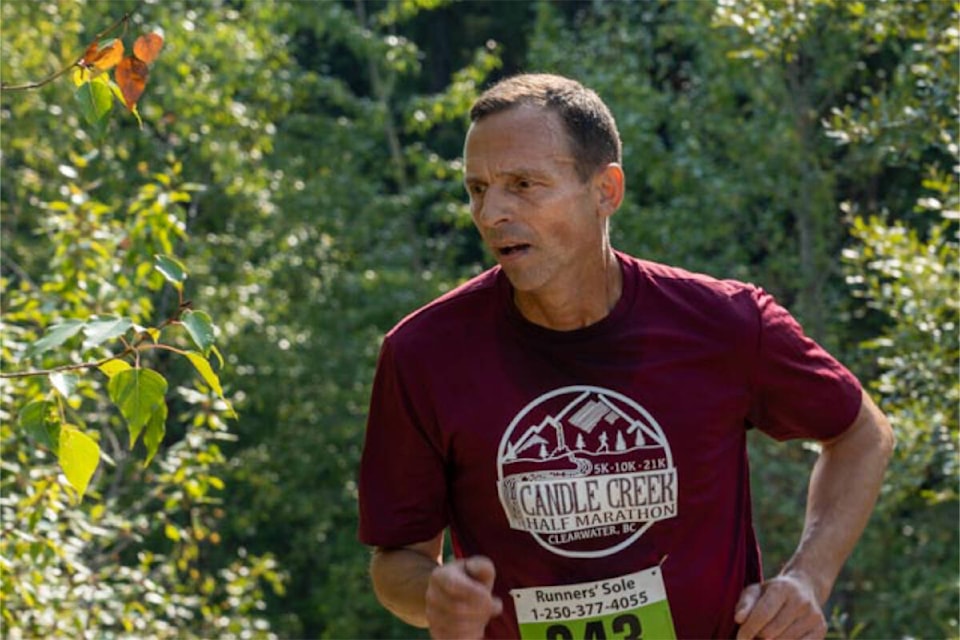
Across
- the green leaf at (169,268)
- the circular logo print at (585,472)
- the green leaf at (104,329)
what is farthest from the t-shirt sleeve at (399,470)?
the green leaf at (104,329)

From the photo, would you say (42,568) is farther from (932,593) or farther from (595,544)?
(932,593)

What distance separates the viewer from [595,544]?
2.83 metres

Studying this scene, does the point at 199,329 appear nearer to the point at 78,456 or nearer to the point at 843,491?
the point at 78,456

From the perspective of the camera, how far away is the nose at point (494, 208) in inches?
111

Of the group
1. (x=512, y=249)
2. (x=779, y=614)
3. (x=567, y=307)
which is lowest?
(x=779, y=614)

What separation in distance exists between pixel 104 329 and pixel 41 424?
227mm

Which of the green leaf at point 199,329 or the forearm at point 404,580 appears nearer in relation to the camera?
the green leaf at point 199,329

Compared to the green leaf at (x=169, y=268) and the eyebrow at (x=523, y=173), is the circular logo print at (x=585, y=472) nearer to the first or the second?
the eyebrow at (x=523, y=173)

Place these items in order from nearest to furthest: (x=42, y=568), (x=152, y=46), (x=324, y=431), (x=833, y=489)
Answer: (x=152, y=46)
(x=833, y=489)
(x=42, y=568)
(x=324, y=431)

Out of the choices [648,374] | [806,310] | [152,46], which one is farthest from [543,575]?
[806,310]

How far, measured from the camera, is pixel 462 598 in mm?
2461

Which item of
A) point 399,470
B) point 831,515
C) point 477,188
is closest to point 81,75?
point 477,188

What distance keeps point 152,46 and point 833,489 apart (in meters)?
1.29

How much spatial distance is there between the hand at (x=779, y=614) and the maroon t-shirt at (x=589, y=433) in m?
0.12
